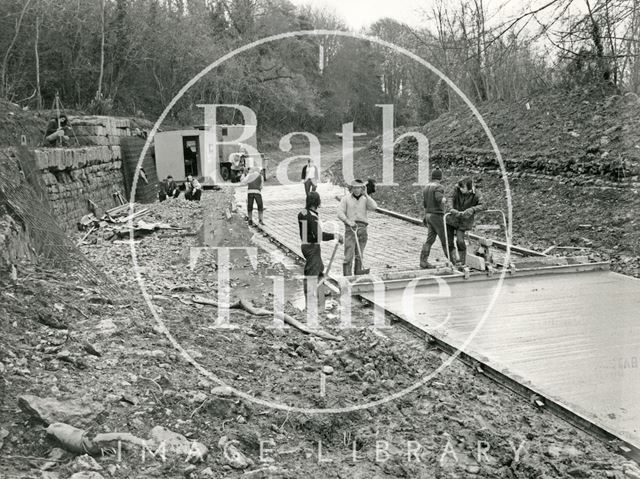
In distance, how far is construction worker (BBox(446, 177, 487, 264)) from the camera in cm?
1001

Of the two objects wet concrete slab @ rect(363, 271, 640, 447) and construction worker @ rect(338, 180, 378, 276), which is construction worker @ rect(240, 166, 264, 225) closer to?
construction worker @ rect(338, 180, 378, 276)

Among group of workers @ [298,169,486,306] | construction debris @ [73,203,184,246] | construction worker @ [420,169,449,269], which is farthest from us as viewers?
construction debris @ [73,203,184,246]

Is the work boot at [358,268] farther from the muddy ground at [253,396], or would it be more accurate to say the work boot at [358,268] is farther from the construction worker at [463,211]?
the muddy ground at [253,396]

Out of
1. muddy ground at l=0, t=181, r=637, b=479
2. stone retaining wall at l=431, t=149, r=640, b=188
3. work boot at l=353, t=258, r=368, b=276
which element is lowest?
muddy ground at l=0, t=181, r=637, b=479

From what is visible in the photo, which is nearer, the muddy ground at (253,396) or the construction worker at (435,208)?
the muddy ground at (253,396)

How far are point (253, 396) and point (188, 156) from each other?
23.4 metres

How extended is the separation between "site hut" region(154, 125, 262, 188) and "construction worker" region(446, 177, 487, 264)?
16.2 metres

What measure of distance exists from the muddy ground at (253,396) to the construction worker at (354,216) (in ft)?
7.59

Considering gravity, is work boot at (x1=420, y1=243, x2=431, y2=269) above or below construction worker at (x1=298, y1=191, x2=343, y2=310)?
below

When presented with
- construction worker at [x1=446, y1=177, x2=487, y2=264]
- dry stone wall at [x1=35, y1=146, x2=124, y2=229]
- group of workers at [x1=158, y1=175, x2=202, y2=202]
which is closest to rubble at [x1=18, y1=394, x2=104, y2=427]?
construction worker at [x1=446, y1=177, x2=487, y2=264]

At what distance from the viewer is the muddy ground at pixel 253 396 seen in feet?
14.6

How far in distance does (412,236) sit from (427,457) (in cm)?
975

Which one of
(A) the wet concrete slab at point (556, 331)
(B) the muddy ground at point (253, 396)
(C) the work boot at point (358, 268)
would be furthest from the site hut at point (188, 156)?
(B) the muddy ground at point (253, 396)

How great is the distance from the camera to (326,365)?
6.45m
